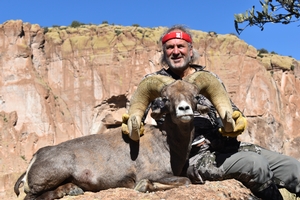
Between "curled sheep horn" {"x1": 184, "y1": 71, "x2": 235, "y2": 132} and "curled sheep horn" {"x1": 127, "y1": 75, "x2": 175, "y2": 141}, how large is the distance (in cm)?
33

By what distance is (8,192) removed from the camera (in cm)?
3164

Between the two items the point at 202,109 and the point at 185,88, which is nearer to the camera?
the point at 185,88

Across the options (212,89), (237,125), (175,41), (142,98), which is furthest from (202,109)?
(175,41)

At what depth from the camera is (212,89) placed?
5.91 m

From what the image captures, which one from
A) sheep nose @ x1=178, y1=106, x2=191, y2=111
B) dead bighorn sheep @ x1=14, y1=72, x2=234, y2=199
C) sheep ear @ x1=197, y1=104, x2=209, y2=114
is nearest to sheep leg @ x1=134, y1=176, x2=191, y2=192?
dead bighorn sheep @ x1=14, y1=72, x2=234, y2=199

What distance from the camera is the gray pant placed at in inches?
214

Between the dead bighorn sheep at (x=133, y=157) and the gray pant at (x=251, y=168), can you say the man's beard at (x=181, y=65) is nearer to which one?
the dead bighorn sheep at (x=133, y=157)

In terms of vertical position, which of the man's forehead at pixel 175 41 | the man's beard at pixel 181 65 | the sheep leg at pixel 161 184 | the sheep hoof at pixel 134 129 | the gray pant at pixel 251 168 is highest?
the man's forehead at pixel 175 41

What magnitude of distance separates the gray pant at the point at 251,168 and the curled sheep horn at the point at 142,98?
0.91m

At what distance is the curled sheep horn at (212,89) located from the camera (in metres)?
5.77

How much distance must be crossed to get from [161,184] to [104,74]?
35578 millimetres

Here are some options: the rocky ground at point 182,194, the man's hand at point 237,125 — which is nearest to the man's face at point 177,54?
the man's hand at point 237,125

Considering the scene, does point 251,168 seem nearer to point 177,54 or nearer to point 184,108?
point 184,108

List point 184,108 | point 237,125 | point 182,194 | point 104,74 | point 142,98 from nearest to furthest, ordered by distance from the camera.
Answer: point 184,108 → point 182,194 → point 237,125 → point 142,98 → point 104,74
